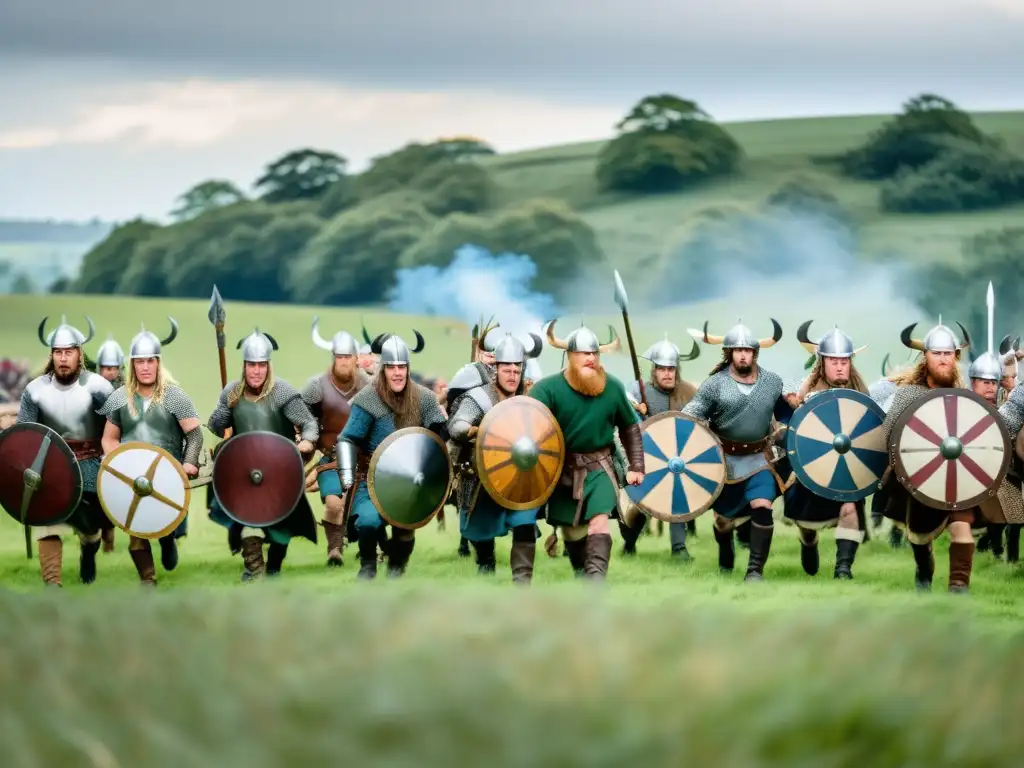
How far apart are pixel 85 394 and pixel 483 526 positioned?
8.78ft

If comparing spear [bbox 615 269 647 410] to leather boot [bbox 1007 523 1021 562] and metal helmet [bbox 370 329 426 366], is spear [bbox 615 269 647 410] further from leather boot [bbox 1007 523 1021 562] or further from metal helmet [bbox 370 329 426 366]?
leather boot [bbox 1007 523 1021 562]

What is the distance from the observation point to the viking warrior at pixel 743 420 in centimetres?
Answer: 1241

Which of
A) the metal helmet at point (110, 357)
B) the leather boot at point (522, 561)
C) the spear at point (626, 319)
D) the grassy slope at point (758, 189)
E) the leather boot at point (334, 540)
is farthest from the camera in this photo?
the grassy slope at point (758, 189)

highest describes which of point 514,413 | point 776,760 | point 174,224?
point 174,224

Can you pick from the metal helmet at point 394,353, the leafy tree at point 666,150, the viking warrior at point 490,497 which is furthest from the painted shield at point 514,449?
the leafy tree at point 666,150

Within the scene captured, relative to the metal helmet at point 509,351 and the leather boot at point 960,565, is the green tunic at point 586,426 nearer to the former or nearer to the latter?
the metal helmet at point 509,351

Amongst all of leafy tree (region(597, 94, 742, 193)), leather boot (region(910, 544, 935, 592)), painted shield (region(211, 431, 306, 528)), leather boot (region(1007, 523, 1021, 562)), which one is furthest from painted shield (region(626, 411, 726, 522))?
leafy tree (region(597, 94, 742, 193))

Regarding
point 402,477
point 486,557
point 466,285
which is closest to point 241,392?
point 402,477

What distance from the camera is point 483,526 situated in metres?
12.1

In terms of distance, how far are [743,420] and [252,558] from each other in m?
3.20

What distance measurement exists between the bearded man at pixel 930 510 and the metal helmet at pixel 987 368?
2.10 ft

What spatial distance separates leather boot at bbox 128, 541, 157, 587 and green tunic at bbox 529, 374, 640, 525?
A: 2634 mm

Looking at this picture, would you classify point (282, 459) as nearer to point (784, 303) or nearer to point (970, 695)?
point (970, 695)

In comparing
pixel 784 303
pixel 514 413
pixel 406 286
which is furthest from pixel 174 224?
pixel 514 413
